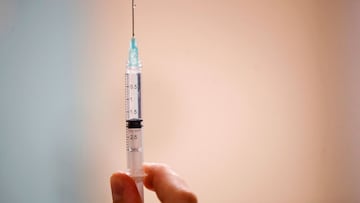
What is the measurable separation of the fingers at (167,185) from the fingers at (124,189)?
0.05 metres

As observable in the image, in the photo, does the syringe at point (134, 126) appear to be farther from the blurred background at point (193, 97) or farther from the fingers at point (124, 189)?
the blurred background at point (193, 97)

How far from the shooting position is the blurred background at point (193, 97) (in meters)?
0.90

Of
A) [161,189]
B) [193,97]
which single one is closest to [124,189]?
[161,189]

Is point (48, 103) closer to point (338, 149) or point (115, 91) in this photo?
point (115, 91)

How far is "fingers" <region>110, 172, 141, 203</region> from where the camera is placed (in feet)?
2.00

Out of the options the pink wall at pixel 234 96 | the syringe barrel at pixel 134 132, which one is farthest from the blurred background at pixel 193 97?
the syringe barrel at pixel 134 132

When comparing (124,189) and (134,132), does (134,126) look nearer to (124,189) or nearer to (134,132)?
(134,132)

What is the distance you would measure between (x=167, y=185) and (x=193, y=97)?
404 mm

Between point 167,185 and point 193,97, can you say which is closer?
point 167,185

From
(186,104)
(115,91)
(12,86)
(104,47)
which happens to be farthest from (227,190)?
(12,86)

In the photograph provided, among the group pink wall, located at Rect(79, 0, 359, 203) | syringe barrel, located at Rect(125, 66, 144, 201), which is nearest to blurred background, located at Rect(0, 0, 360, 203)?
pink wall, located at Rect(79, 0, 359, 203)

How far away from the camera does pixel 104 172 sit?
0.92 m

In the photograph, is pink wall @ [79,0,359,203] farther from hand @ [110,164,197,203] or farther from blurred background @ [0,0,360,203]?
hand @ [110,164,197,203]

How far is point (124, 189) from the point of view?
615 millimetres
